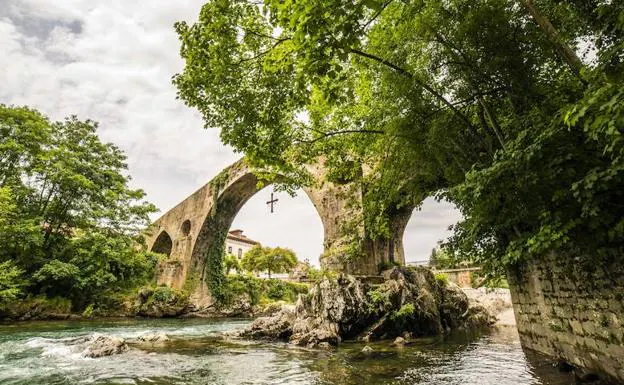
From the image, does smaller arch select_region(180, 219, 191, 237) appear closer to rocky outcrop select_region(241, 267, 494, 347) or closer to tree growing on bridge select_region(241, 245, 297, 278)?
tree growing on bridge select_region(241, 245, 297, 278)

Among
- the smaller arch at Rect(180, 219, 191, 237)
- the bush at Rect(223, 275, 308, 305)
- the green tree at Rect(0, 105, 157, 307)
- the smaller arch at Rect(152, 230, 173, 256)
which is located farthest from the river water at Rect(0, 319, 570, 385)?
the smaller arch at Rect(152, 230, 173, 256)

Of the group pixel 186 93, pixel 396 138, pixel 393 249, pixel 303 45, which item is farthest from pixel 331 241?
pixel 303 45

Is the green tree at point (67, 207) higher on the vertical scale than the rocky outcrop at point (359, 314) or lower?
higher

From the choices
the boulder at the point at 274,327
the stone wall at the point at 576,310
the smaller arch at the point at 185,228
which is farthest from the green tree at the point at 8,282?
the stone wall at the point at 576,310

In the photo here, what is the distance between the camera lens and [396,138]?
6660 millimetres

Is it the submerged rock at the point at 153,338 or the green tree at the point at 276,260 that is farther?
the green tree at the point at 276,260

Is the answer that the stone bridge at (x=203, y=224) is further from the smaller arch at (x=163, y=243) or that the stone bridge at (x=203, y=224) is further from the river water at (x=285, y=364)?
the river water at (x=285, y=364)

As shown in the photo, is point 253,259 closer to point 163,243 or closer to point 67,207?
point 163,243

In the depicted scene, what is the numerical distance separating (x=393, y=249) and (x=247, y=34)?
392 inches

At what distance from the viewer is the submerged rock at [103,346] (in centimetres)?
707

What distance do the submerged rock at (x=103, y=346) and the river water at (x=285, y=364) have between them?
0.21 meters

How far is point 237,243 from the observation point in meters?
48.4

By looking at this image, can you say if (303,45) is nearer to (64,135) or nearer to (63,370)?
(63,370)

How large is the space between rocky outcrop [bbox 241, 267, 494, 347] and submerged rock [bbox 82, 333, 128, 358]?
361cm
